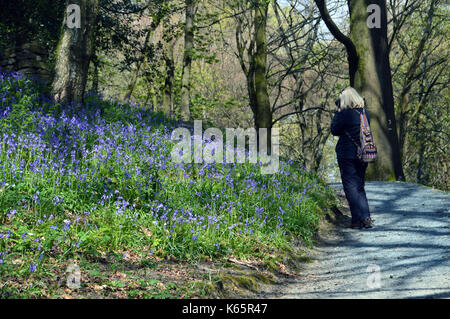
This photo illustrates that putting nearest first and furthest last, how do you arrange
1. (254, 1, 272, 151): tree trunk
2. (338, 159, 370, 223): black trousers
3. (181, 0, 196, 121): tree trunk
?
1. (338, 159, 370, 223): black trousers
2. (254, 1, 272, 151): tree trunk
3. (181, 0, 196, 121): tree trunk

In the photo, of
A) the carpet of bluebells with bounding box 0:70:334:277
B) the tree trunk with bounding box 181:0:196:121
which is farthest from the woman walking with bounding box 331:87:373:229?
the tree trunk with bounding box 181:0:196:121

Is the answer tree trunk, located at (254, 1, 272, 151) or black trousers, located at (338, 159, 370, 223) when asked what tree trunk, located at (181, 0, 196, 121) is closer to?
tree trunk, located at (254, 1, 272, 151)

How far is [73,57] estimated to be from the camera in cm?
945

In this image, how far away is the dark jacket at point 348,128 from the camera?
8.13 meters

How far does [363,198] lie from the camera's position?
8.31 m

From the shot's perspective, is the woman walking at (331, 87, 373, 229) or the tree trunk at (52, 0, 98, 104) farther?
the tree trunk at (52, 0, 98, 104)

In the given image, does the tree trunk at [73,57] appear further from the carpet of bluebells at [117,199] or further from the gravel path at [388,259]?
the gravel path at [388,259]

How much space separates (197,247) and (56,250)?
164 centimetres

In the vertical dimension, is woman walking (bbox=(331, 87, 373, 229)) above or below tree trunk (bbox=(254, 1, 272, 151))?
below

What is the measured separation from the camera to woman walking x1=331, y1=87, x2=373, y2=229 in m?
8.16

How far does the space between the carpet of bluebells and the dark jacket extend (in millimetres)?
1132

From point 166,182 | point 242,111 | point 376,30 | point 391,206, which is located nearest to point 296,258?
point 166,182

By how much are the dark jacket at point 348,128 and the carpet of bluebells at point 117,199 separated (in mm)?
1132

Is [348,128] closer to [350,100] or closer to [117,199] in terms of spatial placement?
[350,100]
